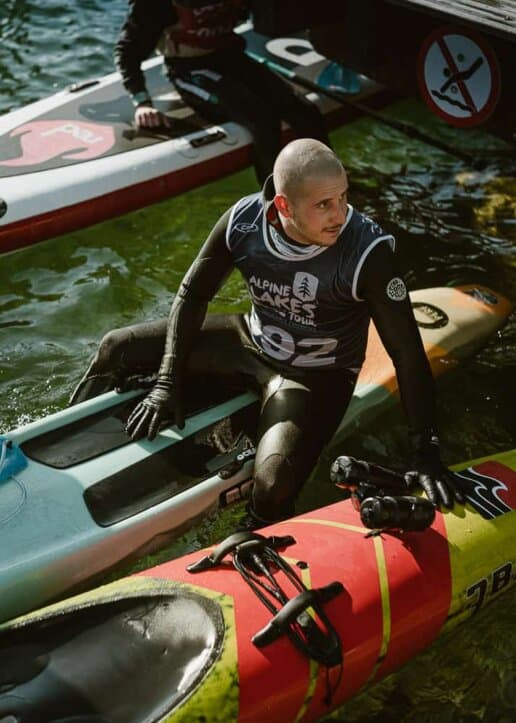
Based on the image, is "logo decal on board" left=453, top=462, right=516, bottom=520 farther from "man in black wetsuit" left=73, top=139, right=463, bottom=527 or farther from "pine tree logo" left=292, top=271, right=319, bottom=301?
"pine tree logo" left=292, top=271, right=319, bottom=301

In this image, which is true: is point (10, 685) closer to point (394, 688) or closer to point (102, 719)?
point (102, 719)

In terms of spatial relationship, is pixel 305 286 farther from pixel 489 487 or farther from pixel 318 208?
pixel 489 487

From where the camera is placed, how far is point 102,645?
2699mm

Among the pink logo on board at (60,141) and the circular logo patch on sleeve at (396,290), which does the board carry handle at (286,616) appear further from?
→ the pink logo on board at (60,141)

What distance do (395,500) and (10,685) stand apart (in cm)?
124

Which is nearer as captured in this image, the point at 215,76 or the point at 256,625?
the point at 256,625

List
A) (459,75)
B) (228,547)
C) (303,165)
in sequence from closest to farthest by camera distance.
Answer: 1. (228,547)
2. (303,165)
3. (459,75)

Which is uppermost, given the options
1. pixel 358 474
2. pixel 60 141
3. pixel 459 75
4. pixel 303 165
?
pixel 303 165

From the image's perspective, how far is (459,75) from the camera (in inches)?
195

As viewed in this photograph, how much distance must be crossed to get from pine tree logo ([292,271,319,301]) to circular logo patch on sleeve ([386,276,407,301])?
0.27 meters

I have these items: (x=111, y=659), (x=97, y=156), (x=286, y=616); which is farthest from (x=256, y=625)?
(x=97, y=156)

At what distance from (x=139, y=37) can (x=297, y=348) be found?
283 cm

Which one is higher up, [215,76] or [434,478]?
[215,76]

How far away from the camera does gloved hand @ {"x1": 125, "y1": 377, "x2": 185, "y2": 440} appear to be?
11.8 ft
